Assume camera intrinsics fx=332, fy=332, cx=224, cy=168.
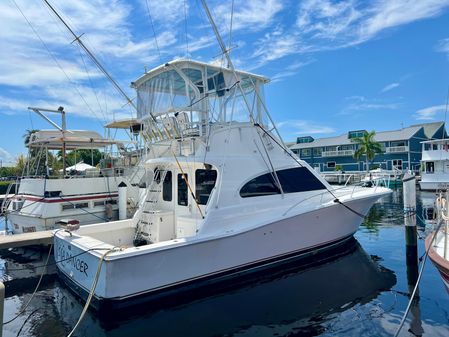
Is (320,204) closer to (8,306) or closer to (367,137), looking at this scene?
(8,306)

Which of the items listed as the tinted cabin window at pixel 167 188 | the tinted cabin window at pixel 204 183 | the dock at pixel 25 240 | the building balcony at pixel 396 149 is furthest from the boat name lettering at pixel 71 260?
the building balcony at pixel 396 149

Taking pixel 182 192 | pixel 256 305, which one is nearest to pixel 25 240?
pixel 182 192

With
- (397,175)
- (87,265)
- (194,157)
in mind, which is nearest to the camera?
(87,265)

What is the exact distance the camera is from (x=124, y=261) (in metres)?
5.32

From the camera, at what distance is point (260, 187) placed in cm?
744

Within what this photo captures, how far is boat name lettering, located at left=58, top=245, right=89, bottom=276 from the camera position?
581cm

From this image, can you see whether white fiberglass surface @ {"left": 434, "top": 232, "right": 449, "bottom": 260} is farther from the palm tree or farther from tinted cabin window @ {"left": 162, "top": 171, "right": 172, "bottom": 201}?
the palm tree

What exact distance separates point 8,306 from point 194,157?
4618mm

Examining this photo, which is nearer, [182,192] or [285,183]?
[182,192]

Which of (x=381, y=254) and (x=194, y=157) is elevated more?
(x=194, y=157)

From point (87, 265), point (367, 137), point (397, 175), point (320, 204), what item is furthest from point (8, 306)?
point (367, 137)

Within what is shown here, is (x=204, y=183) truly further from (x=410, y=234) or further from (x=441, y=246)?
(x=410, y=234)

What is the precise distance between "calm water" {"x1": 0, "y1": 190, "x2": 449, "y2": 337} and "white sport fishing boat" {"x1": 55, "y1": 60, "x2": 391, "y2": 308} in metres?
0.37

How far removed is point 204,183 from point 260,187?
1.27m
